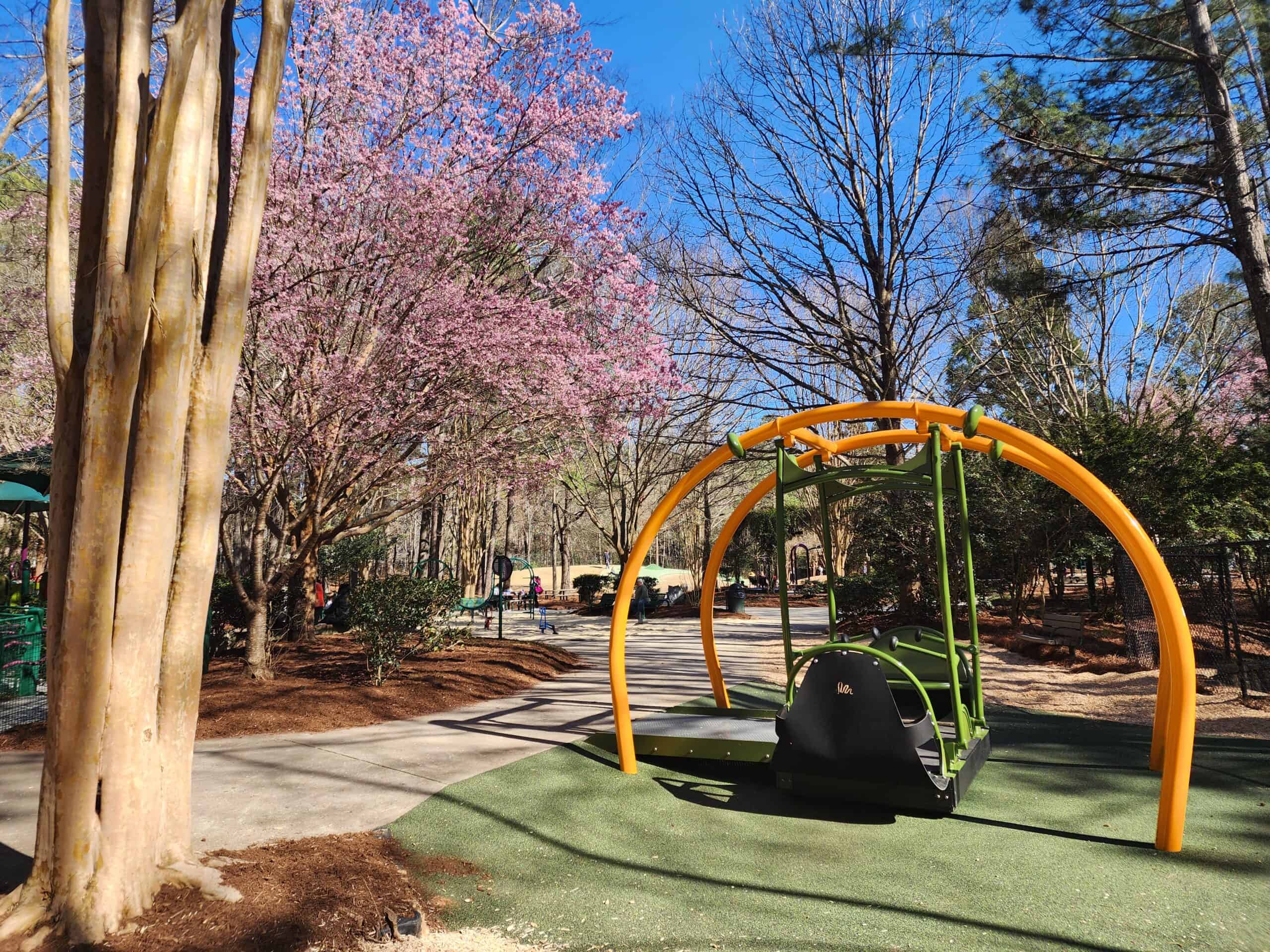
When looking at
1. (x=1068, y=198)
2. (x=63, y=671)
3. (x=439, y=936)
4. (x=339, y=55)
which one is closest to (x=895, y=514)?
(x=1068, y=198)

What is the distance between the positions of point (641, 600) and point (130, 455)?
1632 centimetres

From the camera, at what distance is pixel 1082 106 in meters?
8.77

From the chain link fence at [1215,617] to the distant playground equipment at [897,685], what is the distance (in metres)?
3.64

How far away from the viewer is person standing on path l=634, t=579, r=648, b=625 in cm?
1803

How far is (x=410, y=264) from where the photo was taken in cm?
808

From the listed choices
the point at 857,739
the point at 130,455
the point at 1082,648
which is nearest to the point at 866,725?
the point at 857,739

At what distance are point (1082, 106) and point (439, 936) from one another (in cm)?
1069

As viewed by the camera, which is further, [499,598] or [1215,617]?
[499,598]

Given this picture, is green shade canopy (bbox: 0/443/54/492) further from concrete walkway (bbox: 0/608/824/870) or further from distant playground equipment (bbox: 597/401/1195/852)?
distant playground equipment (bbox: 597/401/1195/852)

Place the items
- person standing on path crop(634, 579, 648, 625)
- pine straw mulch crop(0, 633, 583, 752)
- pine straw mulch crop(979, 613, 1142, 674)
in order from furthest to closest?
person standing on path crop(634, 579, 648, 625) < pine straw mulch crop(979, 613, 1142, 674) < pine straw mulch crop(0, 633, 583, 752)

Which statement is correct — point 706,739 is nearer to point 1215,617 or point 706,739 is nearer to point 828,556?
point 828,556

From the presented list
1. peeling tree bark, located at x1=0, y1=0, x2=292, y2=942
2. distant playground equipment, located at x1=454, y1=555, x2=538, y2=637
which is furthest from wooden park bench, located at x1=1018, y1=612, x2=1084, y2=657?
peeling tree bark, located at x1=0, y1=0, x2=292, y2=942

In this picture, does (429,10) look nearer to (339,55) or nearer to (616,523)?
(339,55)

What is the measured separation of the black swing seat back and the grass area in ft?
0.76
